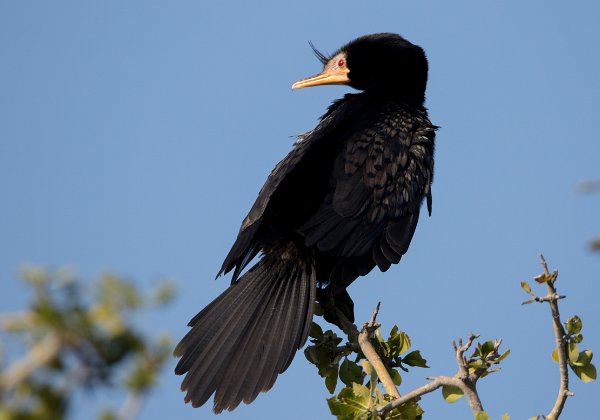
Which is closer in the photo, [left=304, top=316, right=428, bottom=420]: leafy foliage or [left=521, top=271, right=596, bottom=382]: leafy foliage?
[left=521, top=271, right=596, bottom=382]: leafy foliage

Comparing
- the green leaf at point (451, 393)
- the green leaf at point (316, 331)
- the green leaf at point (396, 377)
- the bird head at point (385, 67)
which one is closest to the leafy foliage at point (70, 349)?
the green leaf at point (451, 393)

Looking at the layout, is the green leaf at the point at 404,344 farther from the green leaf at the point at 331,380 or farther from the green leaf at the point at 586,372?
the green leaf at the point at 586,372

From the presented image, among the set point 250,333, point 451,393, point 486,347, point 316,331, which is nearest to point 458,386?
point 451,393

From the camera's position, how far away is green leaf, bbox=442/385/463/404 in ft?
9.24

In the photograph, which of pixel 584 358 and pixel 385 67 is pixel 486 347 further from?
pixel 385 67

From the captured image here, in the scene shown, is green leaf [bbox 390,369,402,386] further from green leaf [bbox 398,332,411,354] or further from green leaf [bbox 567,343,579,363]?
green leaf [bbox 567,343,579,363]

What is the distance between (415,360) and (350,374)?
0.94 ft

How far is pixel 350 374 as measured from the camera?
3498mm

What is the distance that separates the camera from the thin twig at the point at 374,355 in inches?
123

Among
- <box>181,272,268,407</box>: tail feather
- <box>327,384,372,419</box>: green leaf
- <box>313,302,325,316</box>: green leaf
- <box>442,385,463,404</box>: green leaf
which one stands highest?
<box>313,302,325,316</box>: green leaf

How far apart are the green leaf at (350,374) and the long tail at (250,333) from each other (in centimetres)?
50

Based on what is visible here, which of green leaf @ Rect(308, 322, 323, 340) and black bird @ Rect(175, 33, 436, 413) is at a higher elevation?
black bird @ Rect(175, 33, 436, 413)

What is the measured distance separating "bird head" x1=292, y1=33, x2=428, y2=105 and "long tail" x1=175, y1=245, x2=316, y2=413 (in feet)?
5.41

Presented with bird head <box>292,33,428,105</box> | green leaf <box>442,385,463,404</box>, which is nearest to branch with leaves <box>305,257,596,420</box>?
green leaf <box>442,385,463,404</box>
